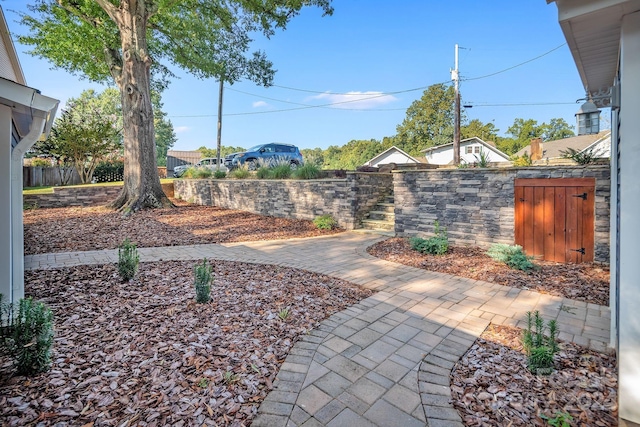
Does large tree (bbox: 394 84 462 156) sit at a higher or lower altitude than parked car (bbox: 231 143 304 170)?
higher

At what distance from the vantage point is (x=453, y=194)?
559 centimetres

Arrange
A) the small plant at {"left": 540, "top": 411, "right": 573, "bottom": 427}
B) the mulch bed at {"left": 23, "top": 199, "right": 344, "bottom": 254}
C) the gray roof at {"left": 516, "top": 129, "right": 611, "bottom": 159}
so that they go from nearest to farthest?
the small plant at {"left": 540, "top": 411, "right": 573, "bottom": 427} < the mulch bed at {"left": 23, "top": 199, "right": 344, "bottom": 254} < the gray roof at {"left": 516, "top": 129, "right": 611, "bottom": 159}

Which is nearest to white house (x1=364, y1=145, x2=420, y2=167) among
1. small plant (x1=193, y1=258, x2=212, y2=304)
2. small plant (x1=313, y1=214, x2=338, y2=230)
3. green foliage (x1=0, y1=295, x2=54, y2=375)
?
small plant (x1=313, y1=214, x2=338, y2=230)

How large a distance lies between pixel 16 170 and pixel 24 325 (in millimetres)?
1661

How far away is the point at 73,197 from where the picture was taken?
11352mm

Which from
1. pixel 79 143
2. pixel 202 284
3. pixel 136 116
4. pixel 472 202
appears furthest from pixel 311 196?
pixel 79 143

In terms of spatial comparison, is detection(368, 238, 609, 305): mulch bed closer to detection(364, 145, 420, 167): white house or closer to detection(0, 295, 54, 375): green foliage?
detection(0, 295, 54, 375): green foliage

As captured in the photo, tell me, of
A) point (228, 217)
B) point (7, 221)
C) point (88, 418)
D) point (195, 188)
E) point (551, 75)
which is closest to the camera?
point (88, 418)

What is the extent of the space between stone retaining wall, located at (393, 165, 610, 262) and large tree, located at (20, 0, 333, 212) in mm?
6322

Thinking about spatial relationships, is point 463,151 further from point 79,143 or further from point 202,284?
point 202,284

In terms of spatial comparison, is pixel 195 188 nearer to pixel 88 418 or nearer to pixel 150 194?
pixel 150 194

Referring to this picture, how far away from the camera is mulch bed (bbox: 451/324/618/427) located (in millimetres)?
1627

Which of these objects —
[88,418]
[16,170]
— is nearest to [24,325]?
[88,418]

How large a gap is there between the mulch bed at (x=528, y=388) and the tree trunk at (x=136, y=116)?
9.41 metres
